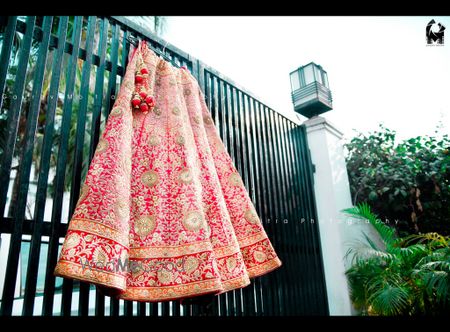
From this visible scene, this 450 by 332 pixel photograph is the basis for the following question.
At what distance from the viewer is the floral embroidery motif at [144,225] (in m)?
1.18

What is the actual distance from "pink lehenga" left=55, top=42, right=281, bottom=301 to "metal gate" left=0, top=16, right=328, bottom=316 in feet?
0.71

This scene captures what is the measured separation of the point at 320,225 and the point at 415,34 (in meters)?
1.65

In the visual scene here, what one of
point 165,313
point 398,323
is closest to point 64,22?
point 165,313

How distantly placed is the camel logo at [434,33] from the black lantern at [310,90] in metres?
1.21

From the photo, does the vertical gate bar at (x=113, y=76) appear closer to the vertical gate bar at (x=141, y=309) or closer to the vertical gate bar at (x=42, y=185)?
the vertical gate bar at (x=42, y=185)

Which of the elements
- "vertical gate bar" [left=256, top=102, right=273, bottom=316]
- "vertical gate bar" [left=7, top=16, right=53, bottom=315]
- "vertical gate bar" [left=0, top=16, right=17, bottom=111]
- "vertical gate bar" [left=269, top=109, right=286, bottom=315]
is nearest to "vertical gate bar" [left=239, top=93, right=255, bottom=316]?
"vertical gate bar" [left=256, top=102, right=273, bottom=316]

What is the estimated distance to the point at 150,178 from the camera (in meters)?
1.29

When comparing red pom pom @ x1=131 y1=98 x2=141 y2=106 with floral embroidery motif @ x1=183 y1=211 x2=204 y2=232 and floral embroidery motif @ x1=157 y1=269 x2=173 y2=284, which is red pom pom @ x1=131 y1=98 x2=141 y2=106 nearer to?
floral embroidery motif @ x1=183 y1=211 x2=204 y2=232


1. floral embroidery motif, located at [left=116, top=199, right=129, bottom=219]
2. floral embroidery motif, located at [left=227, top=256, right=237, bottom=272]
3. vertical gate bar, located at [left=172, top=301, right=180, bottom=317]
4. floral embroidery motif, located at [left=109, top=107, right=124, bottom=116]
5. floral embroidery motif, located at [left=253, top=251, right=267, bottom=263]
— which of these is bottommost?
vertical gate bar, located at [left=172, top=301, right=180, bottom=317]

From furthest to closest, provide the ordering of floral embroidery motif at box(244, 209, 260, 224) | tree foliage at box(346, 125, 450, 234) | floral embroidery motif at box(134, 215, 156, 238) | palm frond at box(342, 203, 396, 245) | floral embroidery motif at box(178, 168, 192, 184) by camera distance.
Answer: tree foliage at box(346, 125, 450, 234), palm frond at box(342, 203, 396, 245), floral embroidery motif at box(244, 209, 260, 224), floral embroidery motif at box(178, 168, 192, 184), floral embroidery motif at box(134, 215, 156, 238)

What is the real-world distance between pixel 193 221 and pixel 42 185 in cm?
57

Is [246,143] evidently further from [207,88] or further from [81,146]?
[81,146]

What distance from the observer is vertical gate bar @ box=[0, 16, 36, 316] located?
104 centimetres

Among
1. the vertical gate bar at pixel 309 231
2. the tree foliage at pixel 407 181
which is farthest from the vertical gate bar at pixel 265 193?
the tree foliage at pixel 407 181
